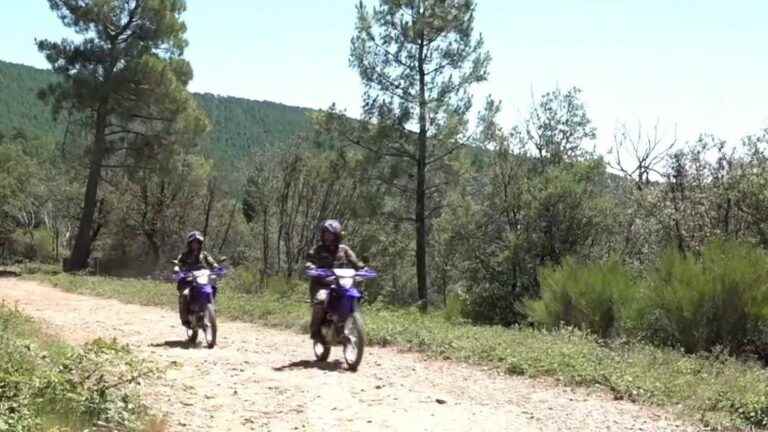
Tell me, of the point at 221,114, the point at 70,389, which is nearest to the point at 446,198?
the point at 70,389

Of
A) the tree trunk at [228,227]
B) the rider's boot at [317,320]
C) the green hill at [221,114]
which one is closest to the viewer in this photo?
the rider's boot at [317,320]

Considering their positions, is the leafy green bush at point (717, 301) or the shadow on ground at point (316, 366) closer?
the shadow on ground at point (316, 366)

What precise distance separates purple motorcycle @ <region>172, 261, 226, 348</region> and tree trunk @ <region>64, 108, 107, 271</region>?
1982 cm

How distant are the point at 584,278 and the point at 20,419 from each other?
412 inches

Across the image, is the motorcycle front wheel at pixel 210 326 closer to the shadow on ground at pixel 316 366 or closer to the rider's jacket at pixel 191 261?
the rider's jacket at pixel 191 261

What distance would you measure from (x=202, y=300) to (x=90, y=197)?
20942 mm

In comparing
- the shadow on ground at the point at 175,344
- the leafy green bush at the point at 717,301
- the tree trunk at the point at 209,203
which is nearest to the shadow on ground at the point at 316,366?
the shadow on ground at the point at 175,344

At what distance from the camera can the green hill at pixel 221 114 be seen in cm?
7881

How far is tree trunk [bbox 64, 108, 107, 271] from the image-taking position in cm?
2869

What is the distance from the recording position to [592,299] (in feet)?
43.2

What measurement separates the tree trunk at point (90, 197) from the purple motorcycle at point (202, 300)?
65.0 ft

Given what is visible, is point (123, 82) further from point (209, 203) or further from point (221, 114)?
point (221, 114)

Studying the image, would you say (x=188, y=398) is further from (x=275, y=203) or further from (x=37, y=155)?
(x=37, y=155)

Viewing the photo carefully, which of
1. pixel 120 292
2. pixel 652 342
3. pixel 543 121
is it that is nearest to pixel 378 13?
pixel 543 121
